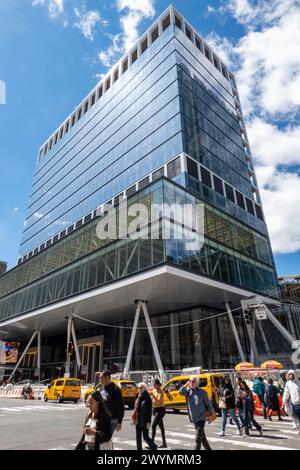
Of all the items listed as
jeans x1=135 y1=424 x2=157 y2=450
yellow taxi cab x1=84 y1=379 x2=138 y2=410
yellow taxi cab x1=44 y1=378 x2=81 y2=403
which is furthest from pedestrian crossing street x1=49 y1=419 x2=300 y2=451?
yellow taxi cab x1=44 y1=378 x2=81 y2=403

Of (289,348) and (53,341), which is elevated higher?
(53,341)

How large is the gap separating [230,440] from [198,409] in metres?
2.98

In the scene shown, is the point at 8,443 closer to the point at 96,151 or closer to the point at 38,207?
the point at 96,151

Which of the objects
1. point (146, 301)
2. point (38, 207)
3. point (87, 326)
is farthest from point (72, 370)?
point (38, 207)

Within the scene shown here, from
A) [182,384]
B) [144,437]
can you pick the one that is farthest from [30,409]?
[144,437]

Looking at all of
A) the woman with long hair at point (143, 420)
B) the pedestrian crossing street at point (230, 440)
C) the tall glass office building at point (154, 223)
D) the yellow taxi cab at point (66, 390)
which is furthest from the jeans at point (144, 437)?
the yellow taxi cab at point (66, 390)

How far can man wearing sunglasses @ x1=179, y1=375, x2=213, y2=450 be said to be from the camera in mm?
6058

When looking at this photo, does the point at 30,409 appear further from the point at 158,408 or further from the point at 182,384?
the point at 158,408

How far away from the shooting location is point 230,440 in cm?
820

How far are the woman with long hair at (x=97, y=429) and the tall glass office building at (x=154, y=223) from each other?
58.3 feet

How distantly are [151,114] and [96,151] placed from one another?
1826cm

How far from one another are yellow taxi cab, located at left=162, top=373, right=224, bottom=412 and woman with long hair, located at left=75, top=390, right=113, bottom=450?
33.7 feet

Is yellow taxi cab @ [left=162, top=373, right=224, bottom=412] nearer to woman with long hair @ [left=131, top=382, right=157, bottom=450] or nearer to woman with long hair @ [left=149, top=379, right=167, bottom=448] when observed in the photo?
woman with long hair @ [left=149, top=379, right=167, bottom=448]

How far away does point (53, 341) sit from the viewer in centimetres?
4891
